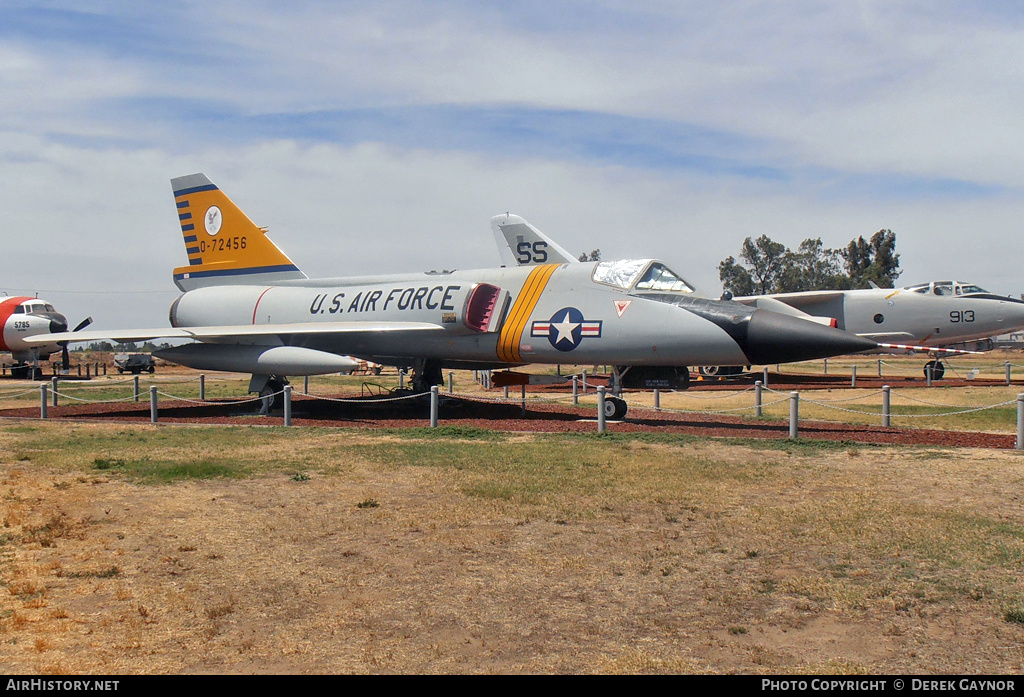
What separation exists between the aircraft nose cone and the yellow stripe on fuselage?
4187 mm

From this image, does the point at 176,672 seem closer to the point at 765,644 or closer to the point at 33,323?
the point at 765,644

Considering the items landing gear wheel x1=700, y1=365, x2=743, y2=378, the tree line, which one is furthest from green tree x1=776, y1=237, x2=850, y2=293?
landing gear wheel x1=700, y1=365, x2=743, y2=378

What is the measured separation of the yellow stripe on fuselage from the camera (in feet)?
50.2

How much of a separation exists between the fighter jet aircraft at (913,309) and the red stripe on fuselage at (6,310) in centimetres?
1947

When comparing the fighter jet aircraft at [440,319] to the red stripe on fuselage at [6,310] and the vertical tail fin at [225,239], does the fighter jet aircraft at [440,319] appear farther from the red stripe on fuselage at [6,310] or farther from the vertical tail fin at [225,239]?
the red stripe on fuselage at [6,310]

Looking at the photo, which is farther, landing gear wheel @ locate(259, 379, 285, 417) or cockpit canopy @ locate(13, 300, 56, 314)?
cockpit canopy @ locate(13, 300, 56, 314)

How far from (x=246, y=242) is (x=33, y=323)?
1648 cm

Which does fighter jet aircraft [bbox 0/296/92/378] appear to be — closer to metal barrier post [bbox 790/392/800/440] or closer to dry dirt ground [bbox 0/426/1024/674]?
dry dirt ground [bbox 0/426/1024/674]

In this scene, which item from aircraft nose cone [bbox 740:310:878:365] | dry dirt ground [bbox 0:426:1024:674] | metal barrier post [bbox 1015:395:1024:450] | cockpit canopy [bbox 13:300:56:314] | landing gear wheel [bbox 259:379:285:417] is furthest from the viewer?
cockpit canopy [bbox 13:300:56:314]

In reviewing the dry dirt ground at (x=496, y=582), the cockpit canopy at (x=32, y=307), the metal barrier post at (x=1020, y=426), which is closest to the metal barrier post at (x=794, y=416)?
the metal barrier post at (x=1020, y=426)

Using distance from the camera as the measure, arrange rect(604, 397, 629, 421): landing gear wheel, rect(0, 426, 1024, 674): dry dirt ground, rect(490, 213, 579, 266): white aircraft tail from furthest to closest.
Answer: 1. rect(490, 213, 579, 266): white aircraft tail
2. rect(604, 397, 629, 421): landing gear wheel
3. rect(0, 426, 1024, 674): dry dirt ground

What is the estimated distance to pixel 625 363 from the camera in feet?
46.9

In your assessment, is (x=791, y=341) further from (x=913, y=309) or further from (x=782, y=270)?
(x=782, y=270)

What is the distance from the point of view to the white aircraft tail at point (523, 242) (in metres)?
25.8
